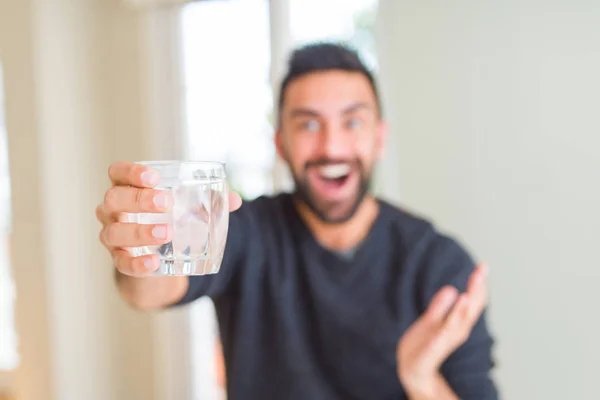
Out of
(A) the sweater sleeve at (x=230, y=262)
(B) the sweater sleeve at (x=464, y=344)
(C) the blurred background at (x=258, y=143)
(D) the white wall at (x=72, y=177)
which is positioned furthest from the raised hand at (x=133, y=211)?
(D) the white wall at (x=72, y=177)

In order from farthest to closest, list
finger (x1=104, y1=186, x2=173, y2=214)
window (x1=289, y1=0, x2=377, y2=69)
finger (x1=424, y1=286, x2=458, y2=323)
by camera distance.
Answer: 1. window (x1=289, y1=0, x2=377, y2=69)
2. finger (x1=424, y1=286, x2=458, y2=323)
3. finger (x1=104, y1=186, x2=173, y2=214)

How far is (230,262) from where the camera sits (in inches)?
32.8

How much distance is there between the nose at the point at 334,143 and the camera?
87 centimetres

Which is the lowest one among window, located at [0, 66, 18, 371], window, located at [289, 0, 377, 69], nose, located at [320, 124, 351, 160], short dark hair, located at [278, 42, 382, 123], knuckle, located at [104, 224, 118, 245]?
window, located at [0, 66, 18, 371]

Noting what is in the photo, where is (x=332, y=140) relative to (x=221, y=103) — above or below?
below

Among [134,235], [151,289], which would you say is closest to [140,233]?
[134,235]

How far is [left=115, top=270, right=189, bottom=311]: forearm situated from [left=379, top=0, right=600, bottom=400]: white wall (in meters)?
0.54

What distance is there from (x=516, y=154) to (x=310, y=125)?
0.42 meters

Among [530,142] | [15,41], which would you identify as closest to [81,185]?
[15,41]

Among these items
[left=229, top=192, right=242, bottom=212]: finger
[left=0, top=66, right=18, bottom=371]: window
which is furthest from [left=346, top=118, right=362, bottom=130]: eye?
[left=0, top=66, right=18, bottom=371]: window

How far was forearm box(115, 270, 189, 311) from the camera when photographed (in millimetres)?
720

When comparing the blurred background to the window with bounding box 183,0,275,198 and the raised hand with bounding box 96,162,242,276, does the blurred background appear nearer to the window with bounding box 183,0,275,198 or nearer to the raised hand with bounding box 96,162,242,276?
the window with bounding box 183,0,275,198

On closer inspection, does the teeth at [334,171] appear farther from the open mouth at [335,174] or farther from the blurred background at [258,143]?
the blurred background at [258,143]

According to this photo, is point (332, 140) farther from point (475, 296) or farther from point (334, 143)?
point (475, 296)
